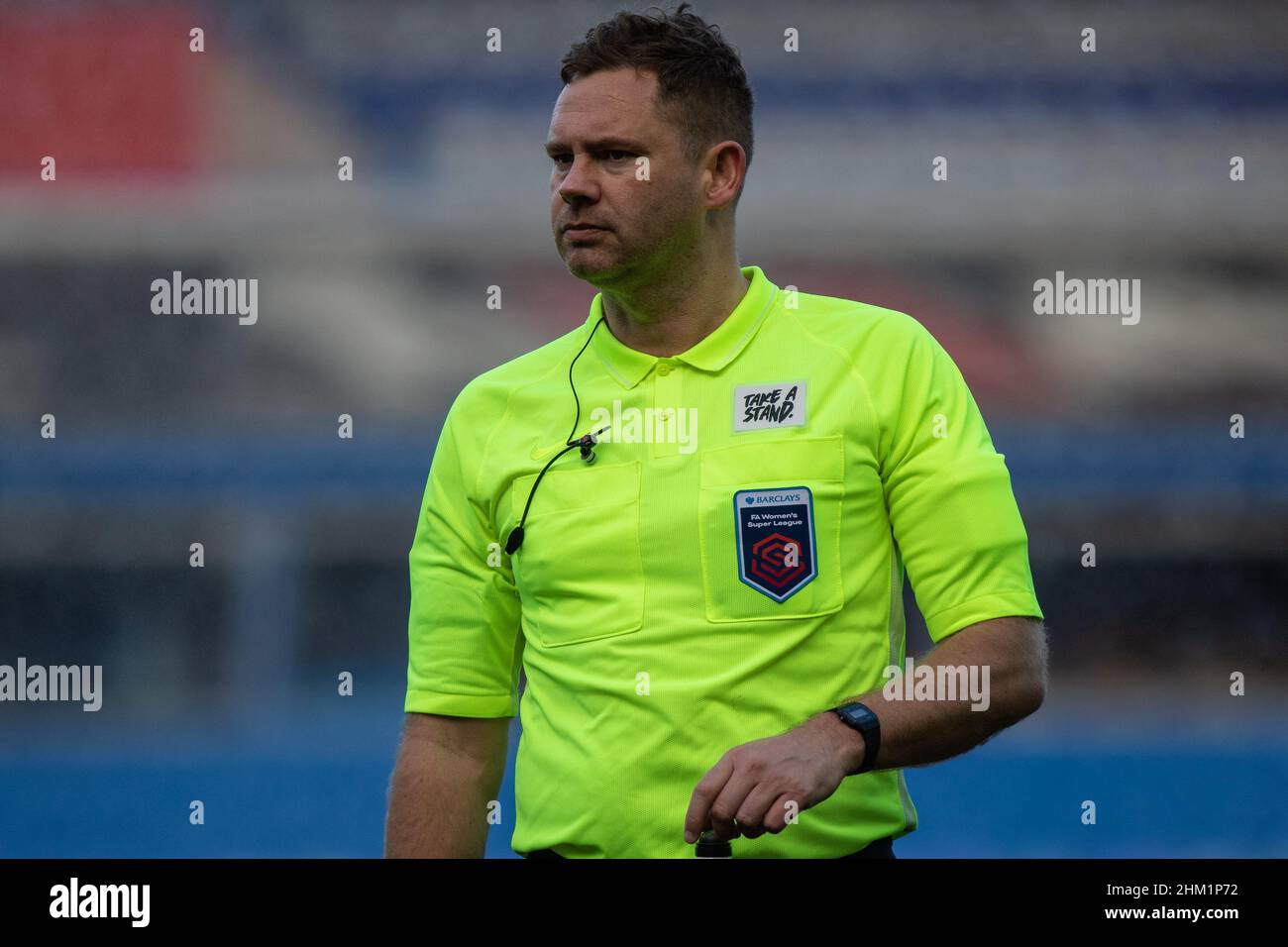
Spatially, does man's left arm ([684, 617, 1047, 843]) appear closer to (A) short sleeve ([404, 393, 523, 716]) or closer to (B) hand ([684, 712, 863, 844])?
(B) hand ([684, 712, 863, 844])

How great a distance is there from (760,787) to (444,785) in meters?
0.40

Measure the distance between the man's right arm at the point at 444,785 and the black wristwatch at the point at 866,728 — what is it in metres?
0.38

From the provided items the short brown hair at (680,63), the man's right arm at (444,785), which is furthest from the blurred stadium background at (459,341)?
the short brown hair at (680,63)


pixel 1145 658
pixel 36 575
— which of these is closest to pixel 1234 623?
pixel 1145 658

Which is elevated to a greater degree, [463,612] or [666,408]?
[666,408]

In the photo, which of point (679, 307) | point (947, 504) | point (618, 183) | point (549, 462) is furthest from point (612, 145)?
point (947, 504)

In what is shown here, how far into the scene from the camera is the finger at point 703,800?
1000 millimetres

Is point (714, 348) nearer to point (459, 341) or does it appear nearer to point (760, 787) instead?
point (760, 787)

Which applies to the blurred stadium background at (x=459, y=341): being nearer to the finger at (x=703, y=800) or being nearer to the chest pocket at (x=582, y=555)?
the chest pocket at (x=582, y=555)

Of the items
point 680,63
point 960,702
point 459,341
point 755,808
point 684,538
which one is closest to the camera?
point 755,808

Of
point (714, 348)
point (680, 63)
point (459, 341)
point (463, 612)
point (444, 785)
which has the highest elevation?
point (459, 341)

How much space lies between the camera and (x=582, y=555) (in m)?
1.23
